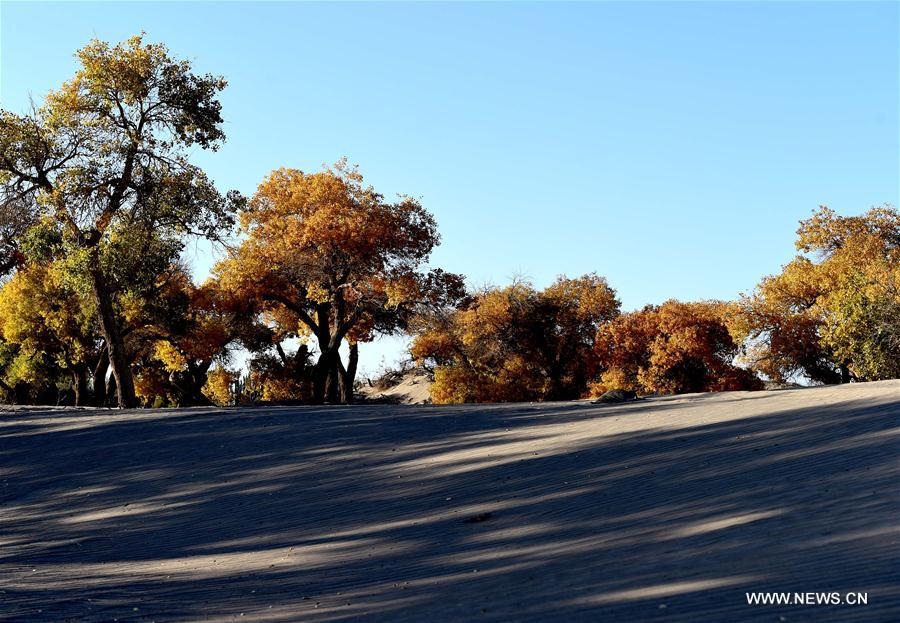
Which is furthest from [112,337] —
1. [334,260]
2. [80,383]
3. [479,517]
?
[479,517]

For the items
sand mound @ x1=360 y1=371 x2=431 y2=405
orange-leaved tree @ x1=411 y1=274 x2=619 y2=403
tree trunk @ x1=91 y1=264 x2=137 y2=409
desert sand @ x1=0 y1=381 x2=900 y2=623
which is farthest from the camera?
sand mound @ x1=360 y1=371 x2=431 y2=405

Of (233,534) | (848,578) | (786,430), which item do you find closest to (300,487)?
(233,534)

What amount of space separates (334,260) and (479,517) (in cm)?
2459

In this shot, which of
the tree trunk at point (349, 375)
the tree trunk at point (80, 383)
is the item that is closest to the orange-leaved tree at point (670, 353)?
the tree trunk at point (349, 375)

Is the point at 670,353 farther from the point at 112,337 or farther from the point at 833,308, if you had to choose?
the point at 112,337

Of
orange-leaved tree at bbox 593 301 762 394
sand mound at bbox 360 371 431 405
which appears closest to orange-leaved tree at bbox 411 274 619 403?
orange-leaved tree at bbox 593 301 762 394

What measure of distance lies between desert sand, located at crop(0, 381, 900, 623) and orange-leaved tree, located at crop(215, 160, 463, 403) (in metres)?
15.2

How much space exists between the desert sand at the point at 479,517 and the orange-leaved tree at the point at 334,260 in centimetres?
1516

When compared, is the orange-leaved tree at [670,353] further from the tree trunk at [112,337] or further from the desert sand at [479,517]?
the desert sand at [479,517]

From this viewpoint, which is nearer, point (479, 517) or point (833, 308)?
point (479, 517)

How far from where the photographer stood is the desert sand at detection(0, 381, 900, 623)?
316 inches

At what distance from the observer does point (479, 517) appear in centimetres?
1136

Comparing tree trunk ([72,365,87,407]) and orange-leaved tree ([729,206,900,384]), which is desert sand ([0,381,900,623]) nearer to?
orange-leaved tree ([729,206,900,384])

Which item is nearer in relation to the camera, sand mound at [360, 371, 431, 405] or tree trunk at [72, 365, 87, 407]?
tree trunk at [72, 365, 87, 407]
